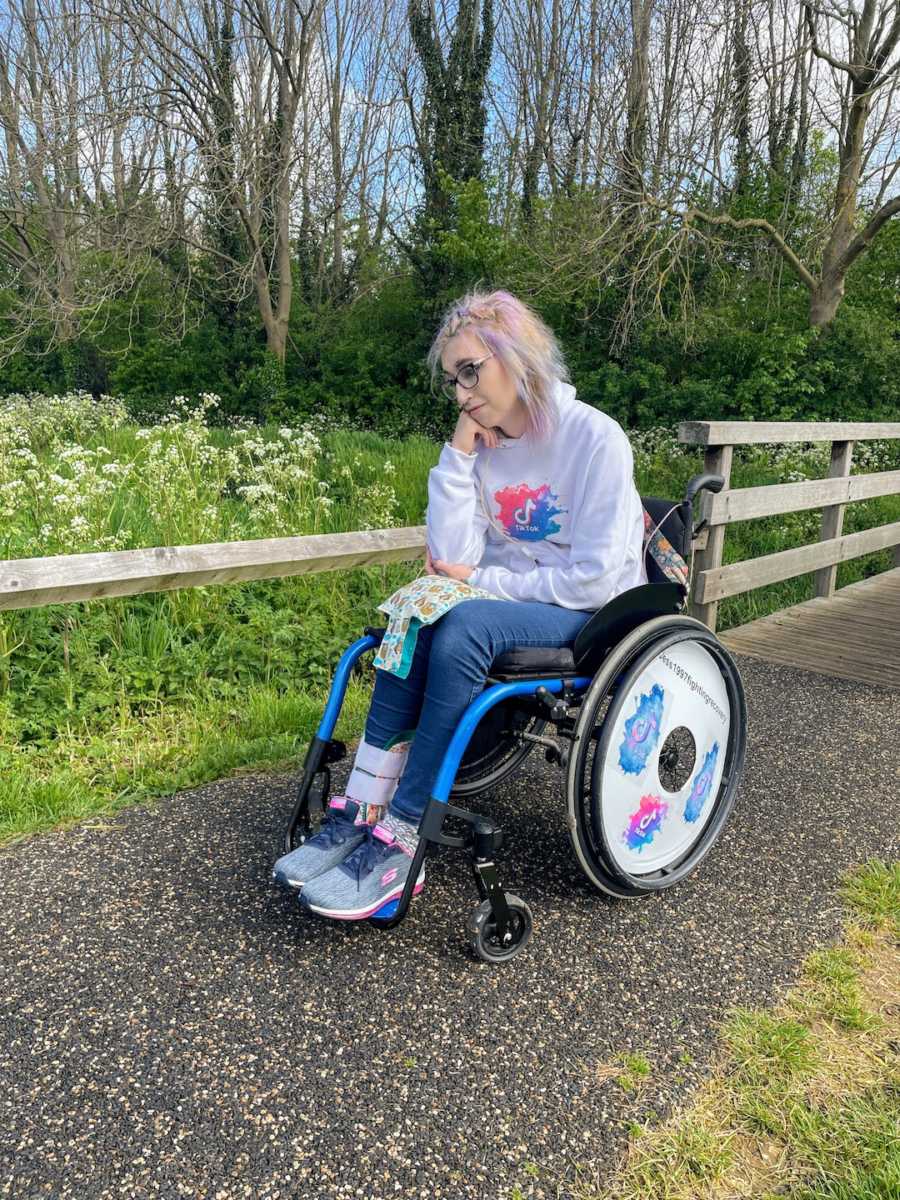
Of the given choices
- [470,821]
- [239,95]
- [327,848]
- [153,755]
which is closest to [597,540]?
[470,821]

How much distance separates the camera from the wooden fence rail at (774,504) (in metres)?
4.61

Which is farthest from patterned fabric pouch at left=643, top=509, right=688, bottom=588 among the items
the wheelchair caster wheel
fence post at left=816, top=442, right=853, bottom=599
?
fence post at left=816, top=442, right=853, bottom=599

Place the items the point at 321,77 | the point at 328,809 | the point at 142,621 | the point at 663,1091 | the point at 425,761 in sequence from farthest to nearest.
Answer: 1. the point at 321,77
2. the point at 142,621
3. the point at 328,809
4. the point at 425,761
5. the point at 663,1091

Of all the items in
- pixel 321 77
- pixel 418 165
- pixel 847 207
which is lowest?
pixel 847 207

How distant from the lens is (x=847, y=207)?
1235cm

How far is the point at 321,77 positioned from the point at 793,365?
31.9 ft

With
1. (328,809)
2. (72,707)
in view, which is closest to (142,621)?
(72,707)

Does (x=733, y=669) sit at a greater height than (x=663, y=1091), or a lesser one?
greater

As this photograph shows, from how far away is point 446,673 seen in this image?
204 cm

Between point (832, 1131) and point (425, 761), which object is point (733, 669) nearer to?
point (425, 761)

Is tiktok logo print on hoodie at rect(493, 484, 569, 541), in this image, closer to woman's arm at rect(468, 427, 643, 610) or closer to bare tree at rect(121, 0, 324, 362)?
woman's arm at rect(468, 427, 643, 610)

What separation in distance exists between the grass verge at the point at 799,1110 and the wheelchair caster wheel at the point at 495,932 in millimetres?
477

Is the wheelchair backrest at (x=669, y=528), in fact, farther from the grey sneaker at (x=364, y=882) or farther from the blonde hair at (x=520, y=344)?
the grey sneaker at (x=364, y=882)

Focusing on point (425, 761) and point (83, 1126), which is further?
point (425, 761)
